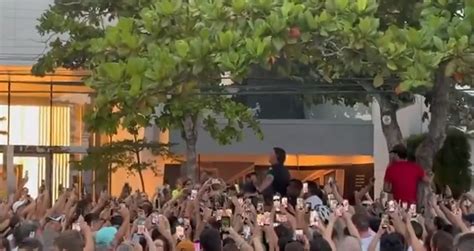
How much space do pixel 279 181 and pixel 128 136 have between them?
29.3 ft

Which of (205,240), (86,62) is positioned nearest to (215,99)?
(86,62)

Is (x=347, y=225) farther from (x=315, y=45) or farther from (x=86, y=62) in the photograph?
(x=86, y=62)

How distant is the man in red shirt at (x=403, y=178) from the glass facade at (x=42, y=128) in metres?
11.1

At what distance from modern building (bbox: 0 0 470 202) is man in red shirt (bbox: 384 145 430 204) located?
771cm

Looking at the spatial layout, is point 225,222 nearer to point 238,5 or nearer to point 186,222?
point 186,222

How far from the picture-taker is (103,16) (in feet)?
55.2

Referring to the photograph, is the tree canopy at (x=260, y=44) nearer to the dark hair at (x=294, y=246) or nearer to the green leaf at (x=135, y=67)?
the green leaf at (x=135, y=67)

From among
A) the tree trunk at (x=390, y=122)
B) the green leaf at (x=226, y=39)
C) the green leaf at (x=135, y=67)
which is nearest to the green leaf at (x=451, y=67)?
the green leaf at (x=226, y=39)

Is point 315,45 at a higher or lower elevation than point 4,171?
higher

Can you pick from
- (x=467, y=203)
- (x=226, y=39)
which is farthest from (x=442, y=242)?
(x=467, y=203)

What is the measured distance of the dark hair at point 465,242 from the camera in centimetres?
805

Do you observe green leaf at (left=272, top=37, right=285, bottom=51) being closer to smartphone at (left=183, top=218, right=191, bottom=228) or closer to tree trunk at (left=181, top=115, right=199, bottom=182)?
smartphone at (left=183, top=218, right=191, bottom=228)

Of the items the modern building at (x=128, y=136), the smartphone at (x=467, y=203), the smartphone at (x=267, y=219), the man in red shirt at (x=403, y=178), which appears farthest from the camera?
the modern building at (x=128, y=136)

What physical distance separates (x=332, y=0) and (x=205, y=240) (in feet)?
9.31
